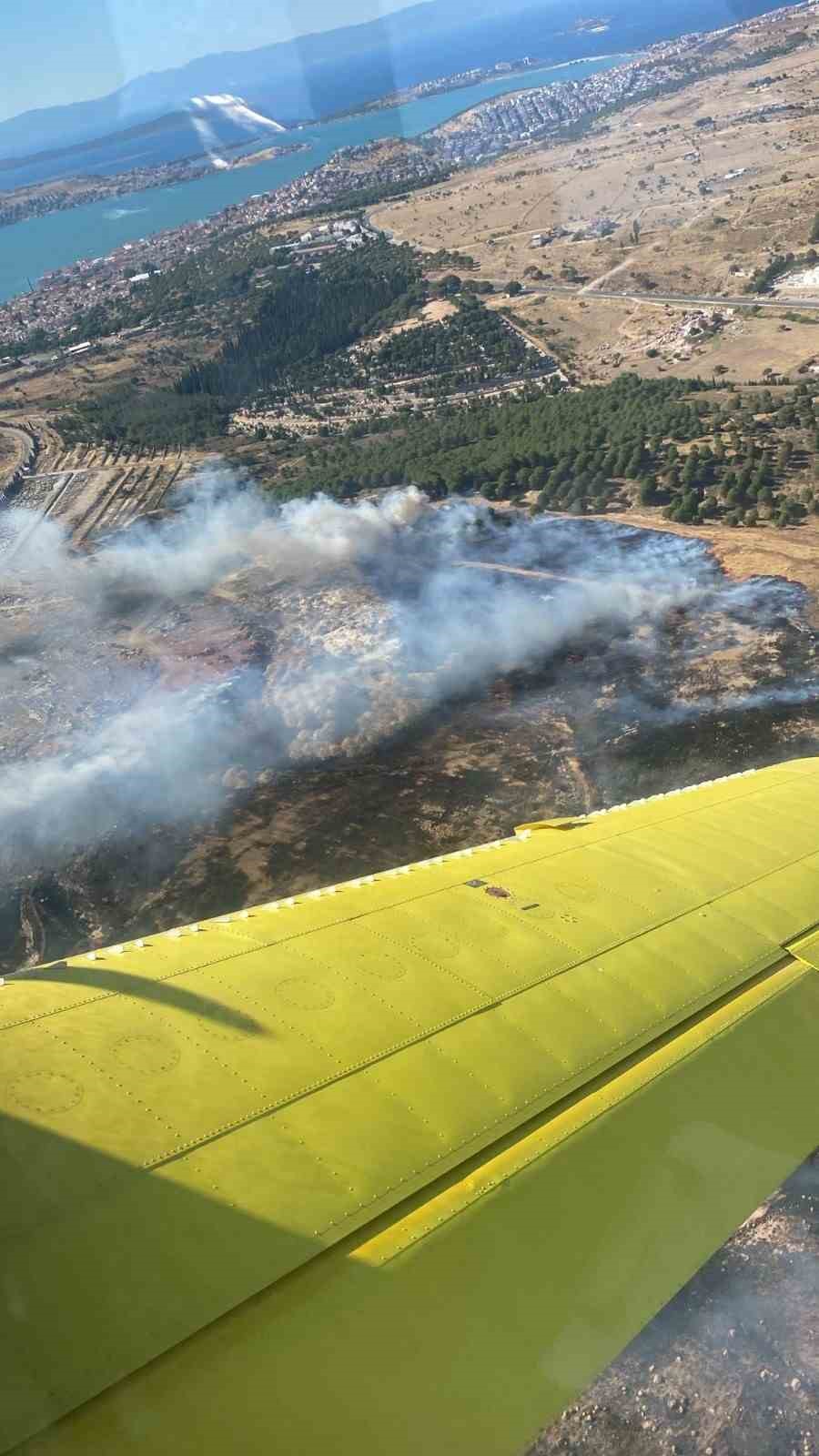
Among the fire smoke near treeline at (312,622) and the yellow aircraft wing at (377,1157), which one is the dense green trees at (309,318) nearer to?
the fire smoke near treeline at (312,622)

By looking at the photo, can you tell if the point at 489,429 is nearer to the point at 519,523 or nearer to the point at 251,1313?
the point at 519,523

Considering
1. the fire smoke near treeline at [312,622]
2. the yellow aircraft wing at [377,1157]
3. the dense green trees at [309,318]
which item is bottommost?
the fire smoke near treeline at [312,622]

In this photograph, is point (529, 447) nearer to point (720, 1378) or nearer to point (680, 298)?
point (680, 298)

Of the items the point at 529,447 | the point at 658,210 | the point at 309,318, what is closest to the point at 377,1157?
the point at 529,447

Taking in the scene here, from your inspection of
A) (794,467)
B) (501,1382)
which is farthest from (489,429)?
(501,1382)

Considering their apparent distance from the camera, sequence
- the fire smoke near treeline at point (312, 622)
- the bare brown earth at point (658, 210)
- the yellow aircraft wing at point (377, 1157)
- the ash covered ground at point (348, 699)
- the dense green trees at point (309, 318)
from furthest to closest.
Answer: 1. the dense green trees at point (309, 318)
2. the bare brown earth at point (658, 210)
3. the fire smoke near treeline at point (312, 622)
4. the ash covered ground at point (348, 699)
5. the yellow aircraft wing at point (377, 1157)

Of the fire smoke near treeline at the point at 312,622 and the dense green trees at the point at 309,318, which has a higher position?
→ the dense green trees at the point at 309,318

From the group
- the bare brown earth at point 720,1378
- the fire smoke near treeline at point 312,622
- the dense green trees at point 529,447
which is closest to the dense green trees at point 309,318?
the dense green trees at point 529,447

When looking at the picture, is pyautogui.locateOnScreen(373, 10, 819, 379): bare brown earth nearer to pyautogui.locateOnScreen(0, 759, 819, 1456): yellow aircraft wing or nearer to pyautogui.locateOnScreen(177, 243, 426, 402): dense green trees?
pyautogui.locateOnScreen(177, 243, 426, 402): dense green trees
